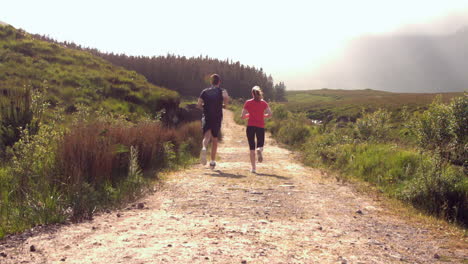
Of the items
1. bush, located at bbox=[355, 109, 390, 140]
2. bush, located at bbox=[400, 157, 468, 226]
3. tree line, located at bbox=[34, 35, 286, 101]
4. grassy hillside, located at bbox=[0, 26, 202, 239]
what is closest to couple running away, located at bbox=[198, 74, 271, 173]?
grassy hillside, located at bbox=[0, 26, 202, 239]

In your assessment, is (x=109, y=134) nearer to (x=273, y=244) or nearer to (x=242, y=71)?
(x=273, y=244)

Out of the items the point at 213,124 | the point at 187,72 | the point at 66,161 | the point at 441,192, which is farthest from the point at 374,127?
the point at 187,72

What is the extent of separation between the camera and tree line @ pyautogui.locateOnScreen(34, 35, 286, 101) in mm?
91062

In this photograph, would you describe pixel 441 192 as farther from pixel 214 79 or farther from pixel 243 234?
pixel 214 79

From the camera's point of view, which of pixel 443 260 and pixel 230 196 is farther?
pixel 230 196

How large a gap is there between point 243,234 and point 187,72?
98496 millimetres

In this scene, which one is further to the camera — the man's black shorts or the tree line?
the tree line

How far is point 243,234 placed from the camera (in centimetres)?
353

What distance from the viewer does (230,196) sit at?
5406mm

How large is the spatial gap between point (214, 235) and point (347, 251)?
1.36 metres

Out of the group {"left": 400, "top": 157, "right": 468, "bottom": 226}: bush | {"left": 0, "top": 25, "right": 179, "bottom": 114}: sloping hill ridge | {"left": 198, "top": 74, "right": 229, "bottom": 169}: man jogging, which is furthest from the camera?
{"left": 0, "top": 25, "right": 179, "bottom": 114}: sloping hill ridge

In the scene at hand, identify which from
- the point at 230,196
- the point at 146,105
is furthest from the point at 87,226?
the point at 146,105

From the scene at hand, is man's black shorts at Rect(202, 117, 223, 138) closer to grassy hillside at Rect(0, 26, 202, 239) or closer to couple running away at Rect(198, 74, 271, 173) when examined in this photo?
couple running away at Rect(198, 74, 271, 173)

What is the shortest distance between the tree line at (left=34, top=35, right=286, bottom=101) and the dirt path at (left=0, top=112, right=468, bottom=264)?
272 feet
